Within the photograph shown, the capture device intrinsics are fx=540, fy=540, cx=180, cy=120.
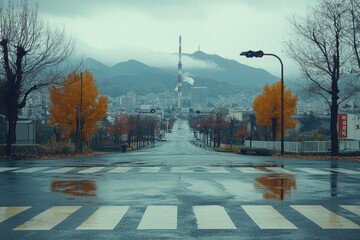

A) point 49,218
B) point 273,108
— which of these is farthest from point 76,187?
point 273,108

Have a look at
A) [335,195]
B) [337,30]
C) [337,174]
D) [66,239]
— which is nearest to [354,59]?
[337,30]

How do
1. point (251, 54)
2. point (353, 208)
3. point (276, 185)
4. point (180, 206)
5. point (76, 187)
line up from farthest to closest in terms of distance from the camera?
1. point (251, 54)
2. point (276, 185)
3. point (76, 187)
4. point (180, 206)
5. point (353, 208)

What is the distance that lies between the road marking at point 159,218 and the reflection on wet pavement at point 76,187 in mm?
3331

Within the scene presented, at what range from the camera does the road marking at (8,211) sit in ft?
37.7

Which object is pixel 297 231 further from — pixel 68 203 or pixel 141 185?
pixel 141 185

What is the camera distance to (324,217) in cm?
1130

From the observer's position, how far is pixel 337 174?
71.1 ft

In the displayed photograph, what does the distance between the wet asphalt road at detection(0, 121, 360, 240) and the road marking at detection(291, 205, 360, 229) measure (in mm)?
19

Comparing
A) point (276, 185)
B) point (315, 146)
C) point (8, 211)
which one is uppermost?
point (315, 146)

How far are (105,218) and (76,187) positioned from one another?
6085 mm

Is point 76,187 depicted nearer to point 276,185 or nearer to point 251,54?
point 276,185

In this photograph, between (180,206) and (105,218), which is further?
(180,206)

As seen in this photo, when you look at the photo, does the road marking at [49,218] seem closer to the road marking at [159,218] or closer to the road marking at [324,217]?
the road marking at [159,218]

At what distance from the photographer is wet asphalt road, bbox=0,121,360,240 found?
9789 millimetres
